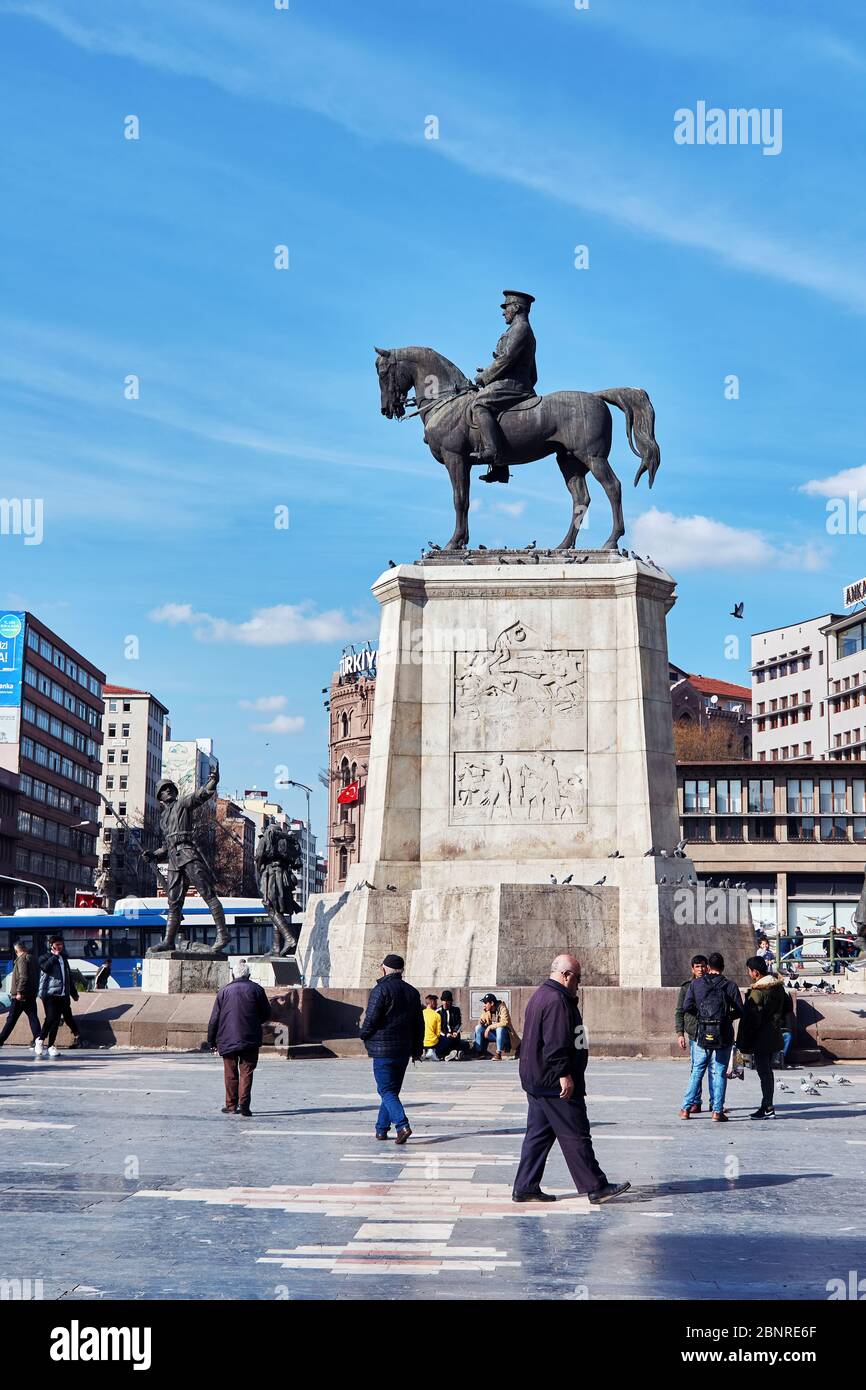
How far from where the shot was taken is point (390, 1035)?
15008 millimetres

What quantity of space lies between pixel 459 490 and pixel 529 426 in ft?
Answer: 5.77

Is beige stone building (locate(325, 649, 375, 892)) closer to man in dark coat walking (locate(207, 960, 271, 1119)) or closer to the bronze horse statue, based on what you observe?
the bronze horse statue

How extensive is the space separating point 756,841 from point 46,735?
5950cm

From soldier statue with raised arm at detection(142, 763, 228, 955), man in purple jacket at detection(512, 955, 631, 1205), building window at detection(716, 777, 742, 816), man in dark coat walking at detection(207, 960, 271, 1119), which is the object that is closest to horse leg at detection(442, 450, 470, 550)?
soldier statue with raised arm at detection(142, 763, 228, 955)

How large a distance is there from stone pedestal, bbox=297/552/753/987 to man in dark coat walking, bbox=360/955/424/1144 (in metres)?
11.7

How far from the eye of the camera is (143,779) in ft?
599

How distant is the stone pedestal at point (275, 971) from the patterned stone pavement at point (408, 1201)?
770 centimetres

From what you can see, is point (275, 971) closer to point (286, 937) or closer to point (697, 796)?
point (286, 937)

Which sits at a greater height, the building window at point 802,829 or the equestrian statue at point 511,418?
the equestrian statue at point 511,418

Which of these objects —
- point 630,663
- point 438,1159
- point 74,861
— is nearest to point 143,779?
point 74,861

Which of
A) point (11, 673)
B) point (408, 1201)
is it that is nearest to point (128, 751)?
point (11, 673)

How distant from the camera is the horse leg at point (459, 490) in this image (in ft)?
99.1


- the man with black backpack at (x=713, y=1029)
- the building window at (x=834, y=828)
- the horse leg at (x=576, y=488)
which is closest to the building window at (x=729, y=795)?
the building window at (x=834, y=828)

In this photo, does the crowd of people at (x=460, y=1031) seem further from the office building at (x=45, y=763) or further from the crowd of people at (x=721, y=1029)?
the office building at (x=45, y=763)
